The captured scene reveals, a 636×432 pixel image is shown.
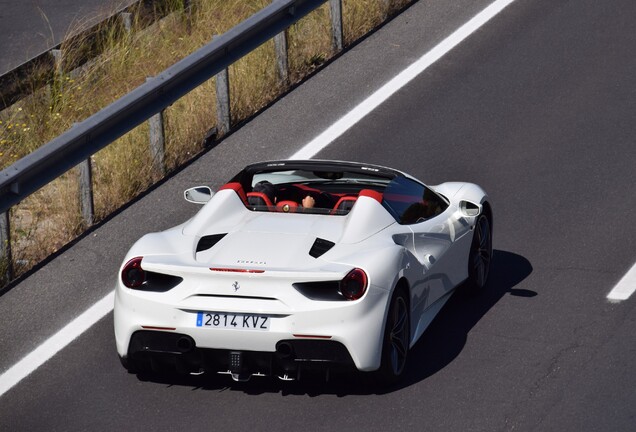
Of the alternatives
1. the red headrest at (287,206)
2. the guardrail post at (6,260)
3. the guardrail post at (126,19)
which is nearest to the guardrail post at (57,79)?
the guardrail post at (126,19)

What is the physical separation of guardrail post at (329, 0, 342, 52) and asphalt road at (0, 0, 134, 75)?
3266mm

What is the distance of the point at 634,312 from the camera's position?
33.0ft

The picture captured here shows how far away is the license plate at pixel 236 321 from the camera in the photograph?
8.39 m

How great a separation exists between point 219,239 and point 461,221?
85.9 inches

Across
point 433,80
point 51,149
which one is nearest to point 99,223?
point 51,149

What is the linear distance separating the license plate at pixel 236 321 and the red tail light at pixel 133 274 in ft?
1.90

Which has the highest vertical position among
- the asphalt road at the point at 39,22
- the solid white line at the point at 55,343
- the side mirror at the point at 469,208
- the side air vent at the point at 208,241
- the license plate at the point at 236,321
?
the side air vent at the point at 208,241

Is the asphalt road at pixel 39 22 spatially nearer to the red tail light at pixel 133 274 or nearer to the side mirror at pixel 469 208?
the side mirror at pixel 469 208

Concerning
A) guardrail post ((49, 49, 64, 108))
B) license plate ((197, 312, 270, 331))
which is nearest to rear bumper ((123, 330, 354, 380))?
license plate ((197, 312, 270, 331))

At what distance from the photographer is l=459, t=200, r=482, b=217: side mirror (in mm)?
10211

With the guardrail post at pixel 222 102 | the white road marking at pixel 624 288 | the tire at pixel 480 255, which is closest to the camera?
the white road marking at pixel 624 288

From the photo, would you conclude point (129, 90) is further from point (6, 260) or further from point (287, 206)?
point (287, 206)

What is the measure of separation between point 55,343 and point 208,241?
1685 mm

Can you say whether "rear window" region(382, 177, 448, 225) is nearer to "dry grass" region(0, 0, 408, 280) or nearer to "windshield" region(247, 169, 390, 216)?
"windshield" region(247, 169, 390, 216)
